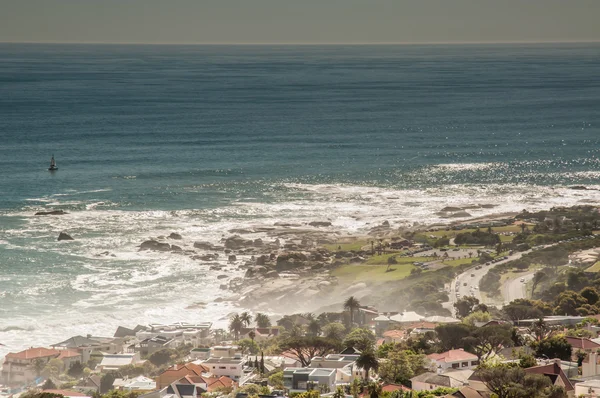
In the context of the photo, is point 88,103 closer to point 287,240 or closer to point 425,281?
point 287,240

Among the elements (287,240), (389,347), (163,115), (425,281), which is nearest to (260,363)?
(389,347)

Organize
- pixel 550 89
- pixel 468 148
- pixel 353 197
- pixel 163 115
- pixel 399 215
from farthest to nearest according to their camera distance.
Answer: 1. pixel 550 89
2. pixel 163 115
3. pixel 468 148
4. pixel 353 197
5. pixel 399 215

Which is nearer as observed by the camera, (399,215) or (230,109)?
(399,215)

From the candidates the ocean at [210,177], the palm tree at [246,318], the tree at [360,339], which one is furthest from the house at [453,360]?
the ocean at [210,177]

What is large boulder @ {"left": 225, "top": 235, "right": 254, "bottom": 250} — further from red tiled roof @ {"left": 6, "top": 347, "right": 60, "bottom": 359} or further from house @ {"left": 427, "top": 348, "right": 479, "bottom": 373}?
house @ {"left": 427, "top": 348, "right": 479, "bottom": 373}

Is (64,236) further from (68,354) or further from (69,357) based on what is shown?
(69,357)

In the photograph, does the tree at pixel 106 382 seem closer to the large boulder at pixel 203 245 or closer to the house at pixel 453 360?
the house at pixel 453 360

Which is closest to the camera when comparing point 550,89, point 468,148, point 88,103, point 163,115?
point 468,148
